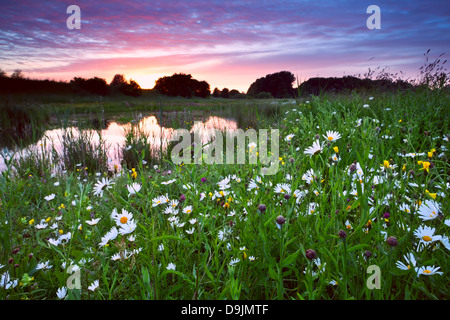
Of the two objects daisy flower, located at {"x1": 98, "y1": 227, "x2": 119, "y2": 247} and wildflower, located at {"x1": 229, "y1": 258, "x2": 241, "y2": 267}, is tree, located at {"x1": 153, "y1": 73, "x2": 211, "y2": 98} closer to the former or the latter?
daisy flower, located at {"x1": 98, "y1": 227, "x2": 119, "y2": 247}

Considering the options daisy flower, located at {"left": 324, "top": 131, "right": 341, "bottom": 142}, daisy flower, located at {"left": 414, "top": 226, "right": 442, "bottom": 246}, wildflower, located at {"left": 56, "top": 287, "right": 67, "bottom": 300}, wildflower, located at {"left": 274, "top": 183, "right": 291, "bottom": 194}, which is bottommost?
wildflower, located at {"left": 56, "top": 287, "right": 67, "bottom": 300}

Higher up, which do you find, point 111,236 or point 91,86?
point 91,86

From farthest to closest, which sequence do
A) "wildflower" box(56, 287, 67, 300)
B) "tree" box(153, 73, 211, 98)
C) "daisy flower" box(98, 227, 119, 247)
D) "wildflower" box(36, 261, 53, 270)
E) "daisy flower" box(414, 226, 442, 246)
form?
"tree" box(153, 73, 211, 98)
"wildflower" box(36, 261, 53, 270)
"daisy flower" box(98, 227, 119, 247)
"wildflower" box(56, 287, 67, 300)
"daisy flower" box(414, 226, 442, 246)

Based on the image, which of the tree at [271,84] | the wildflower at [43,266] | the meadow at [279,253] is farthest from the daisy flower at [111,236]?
the tree at [271,84]

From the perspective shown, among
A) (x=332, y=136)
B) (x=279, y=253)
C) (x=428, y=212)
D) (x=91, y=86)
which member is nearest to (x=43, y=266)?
(x=279, y=253)

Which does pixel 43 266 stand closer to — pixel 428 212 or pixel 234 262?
pixel 234 262

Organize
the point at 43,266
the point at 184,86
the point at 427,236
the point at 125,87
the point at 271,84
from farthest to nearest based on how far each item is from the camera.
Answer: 1. the point at 271,84
2. the point at 184,86
3. the point at 125,87
4. the point at 43,266
5. the point at 427,236

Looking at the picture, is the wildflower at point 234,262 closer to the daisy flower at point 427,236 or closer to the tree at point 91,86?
the daisy flower at point 427,236

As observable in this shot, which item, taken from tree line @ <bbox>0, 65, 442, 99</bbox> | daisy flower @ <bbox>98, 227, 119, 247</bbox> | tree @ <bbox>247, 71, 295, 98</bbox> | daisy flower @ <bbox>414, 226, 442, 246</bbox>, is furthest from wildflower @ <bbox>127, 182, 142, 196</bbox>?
tree @ <bbox>247, 71, 295, 98</bbox>

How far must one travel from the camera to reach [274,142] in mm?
3465

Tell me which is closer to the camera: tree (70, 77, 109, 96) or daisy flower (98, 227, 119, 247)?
daisy flower (98, 227, 119, 247)

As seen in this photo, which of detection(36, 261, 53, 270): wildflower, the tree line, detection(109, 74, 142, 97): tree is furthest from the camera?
detection(109, 74, 142, 97): tree

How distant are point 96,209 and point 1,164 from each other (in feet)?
11.0
